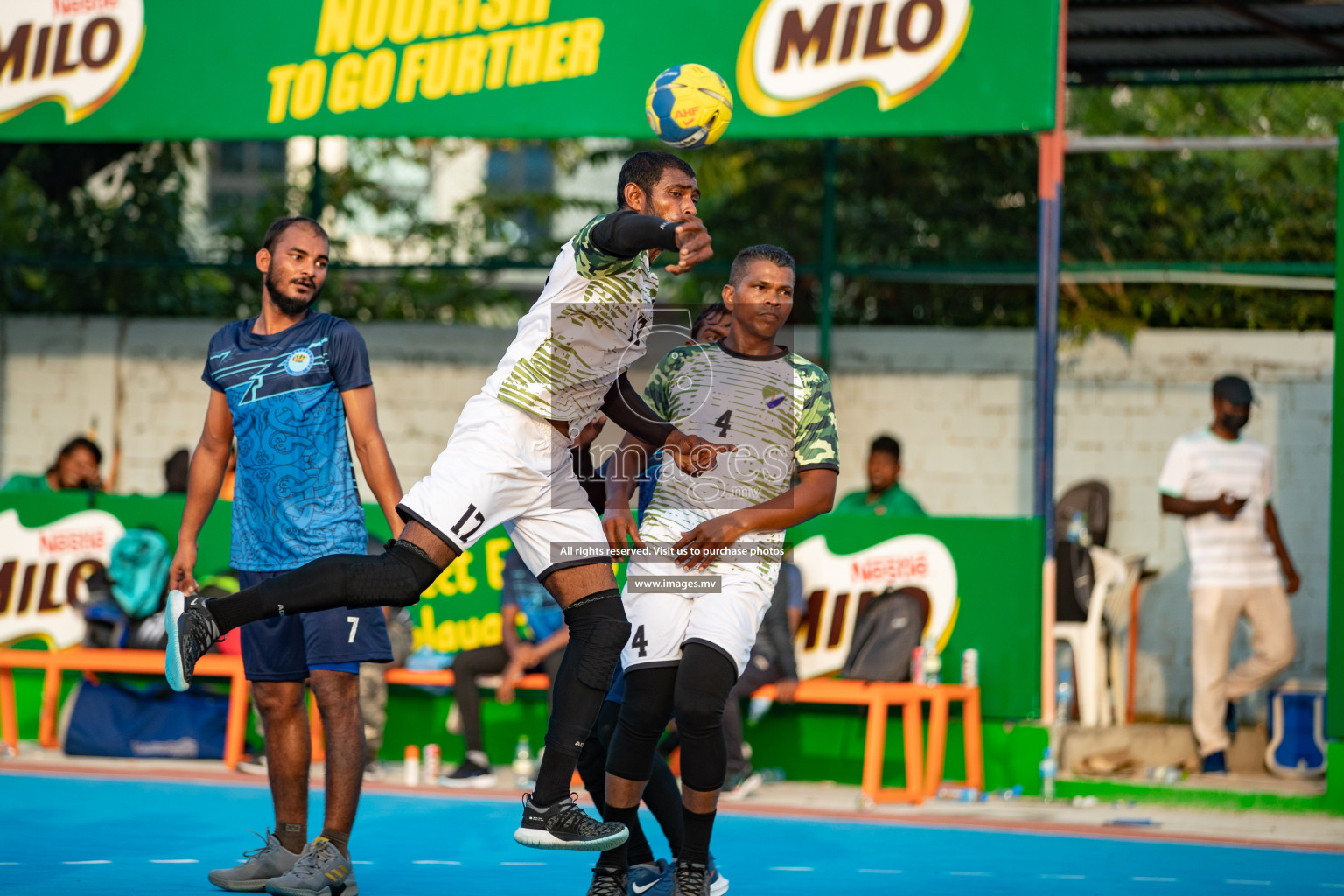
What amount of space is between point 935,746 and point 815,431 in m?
3.60

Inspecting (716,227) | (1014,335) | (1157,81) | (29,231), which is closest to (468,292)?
(716,227)

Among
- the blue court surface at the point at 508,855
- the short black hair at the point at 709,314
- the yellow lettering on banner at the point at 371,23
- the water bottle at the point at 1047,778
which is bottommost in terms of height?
the blue court surface at the point at 508,855

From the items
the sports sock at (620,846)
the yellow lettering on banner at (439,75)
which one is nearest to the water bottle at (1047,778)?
the sports sock at (620,846)

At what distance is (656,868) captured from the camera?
5996 millimetres

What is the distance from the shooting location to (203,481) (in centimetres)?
615

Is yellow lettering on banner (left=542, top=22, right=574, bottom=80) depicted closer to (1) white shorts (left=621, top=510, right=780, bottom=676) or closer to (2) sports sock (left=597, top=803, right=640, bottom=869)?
(1) white shorts (left=621, top=510, right=780, bottom=676)

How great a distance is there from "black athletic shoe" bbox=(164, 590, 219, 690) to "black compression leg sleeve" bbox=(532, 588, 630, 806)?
116 cm

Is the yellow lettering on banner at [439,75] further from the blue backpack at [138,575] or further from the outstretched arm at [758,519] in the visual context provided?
the outstretched arm at [758,519]

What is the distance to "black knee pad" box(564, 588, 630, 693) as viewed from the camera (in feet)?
17.6

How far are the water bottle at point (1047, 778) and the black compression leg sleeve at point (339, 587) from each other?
458 centimetres

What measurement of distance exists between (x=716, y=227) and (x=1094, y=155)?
10.6 ft

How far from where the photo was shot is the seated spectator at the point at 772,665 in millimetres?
8672

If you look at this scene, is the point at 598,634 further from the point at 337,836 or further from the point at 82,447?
the point at 82,447

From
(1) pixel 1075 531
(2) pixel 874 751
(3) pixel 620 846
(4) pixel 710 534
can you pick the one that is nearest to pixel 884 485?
(1) pixel 1075 531
